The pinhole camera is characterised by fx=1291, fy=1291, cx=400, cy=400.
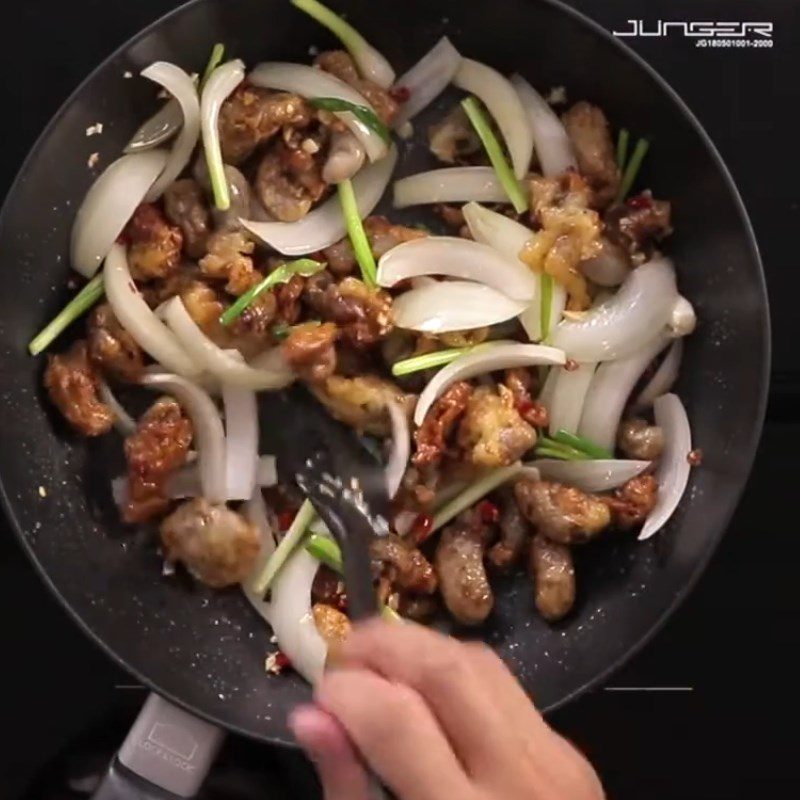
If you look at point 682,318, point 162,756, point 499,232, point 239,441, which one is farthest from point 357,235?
point 162,756

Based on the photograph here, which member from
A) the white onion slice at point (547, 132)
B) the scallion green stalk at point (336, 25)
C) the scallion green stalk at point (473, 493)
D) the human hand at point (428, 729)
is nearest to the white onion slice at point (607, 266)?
the white onion slice at point (547, 132)

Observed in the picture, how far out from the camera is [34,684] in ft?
4.81

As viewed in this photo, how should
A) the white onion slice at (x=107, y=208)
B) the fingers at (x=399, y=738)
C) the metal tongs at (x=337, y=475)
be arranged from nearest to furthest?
the fingers at (x=399, y=738) → the metal tongs at (x=337, y=475) → the white onion slice at (x=107, y=208)

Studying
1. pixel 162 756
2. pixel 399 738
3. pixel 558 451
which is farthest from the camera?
pixel 558 451

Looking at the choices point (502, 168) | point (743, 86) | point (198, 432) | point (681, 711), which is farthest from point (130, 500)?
point (743, 86)

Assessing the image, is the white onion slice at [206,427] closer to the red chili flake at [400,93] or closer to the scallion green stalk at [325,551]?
the scallion green stalk at [325,551]

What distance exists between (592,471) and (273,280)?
40cm

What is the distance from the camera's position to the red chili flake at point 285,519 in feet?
4.64

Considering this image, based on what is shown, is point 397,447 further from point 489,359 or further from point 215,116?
point 215,116

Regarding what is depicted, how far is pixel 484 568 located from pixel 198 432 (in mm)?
346

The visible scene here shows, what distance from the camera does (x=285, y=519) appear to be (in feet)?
4.65

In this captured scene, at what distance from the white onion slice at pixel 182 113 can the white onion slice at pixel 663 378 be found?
22.0 inches

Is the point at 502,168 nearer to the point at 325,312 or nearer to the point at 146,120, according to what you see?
the point at 325,312

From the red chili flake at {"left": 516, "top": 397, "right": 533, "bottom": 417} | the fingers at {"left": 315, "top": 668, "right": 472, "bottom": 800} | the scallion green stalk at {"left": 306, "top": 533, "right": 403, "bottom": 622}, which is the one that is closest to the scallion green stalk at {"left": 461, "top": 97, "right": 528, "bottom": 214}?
the red chili flake at {"left": 516, "top": 397, "right": 533, "bottom": 417}
